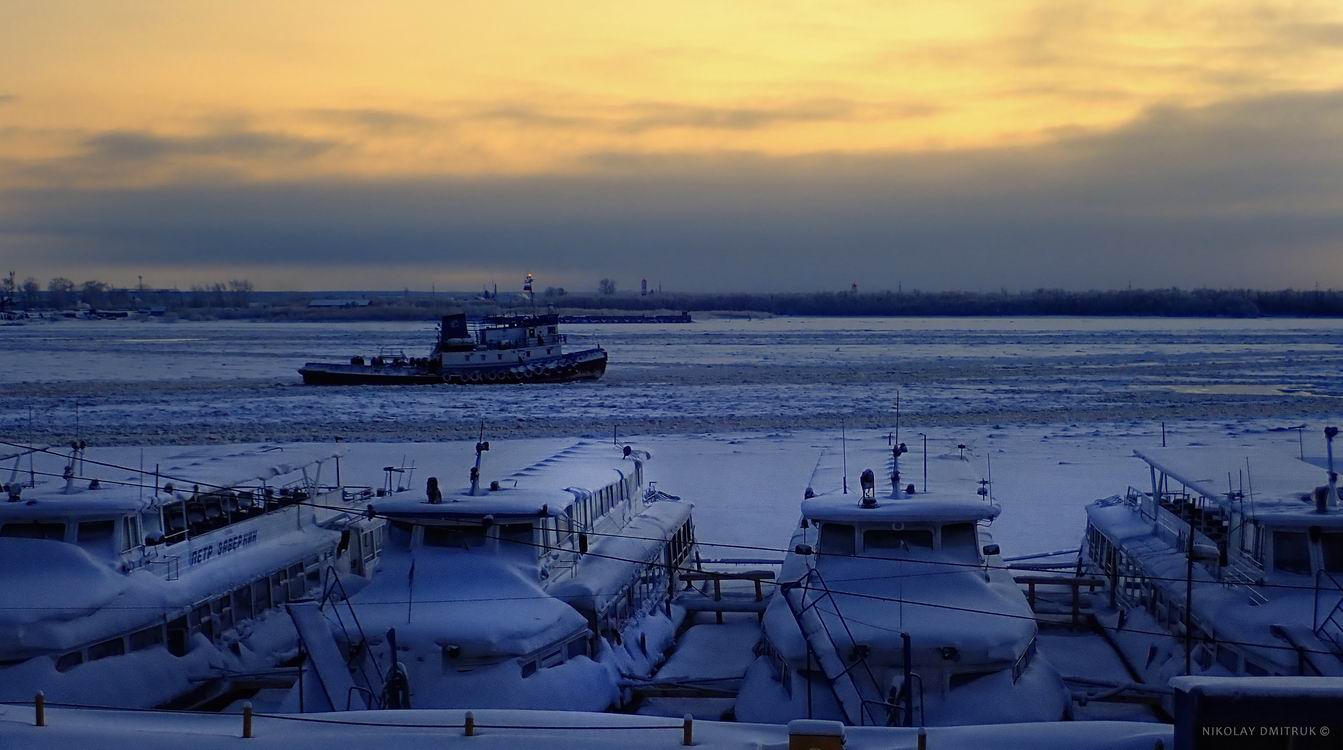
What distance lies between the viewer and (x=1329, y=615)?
1176 centimetres

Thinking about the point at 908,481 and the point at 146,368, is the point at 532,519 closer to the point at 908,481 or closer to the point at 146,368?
the point at 908,481

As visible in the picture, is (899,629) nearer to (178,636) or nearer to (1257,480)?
(1257,480)

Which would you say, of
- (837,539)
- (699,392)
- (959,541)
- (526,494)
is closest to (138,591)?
(526,494)

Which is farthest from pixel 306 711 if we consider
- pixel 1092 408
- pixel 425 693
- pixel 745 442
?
pixel 1092 408

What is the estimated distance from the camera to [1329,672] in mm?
11148

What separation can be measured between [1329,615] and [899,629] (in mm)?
3948

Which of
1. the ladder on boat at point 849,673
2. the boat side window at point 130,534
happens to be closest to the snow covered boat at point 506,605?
the ladder on boat at point 849,673

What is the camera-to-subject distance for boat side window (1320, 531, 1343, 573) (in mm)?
12719

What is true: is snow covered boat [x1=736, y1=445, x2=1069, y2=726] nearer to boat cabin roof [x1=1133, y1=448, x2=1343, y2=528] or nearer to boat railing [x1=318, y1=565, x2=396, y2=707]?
boat cabin roof [x1=1133, y1=448, x2=1343, y2=528]

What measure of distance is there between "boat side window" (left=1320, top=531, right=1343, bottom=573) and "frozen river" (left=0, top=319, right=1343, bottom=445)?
989 inches

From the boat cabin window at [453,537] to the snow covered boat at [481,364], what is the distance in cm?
4593

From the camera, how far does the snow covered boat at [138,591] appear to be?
1266 centimetres

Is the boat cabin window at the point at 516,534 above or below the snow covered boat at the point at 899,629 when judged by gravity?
above

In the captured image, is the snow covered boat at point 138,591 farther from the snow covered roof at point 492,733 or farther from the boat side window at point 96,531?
the snow covered roof at point 492,733
